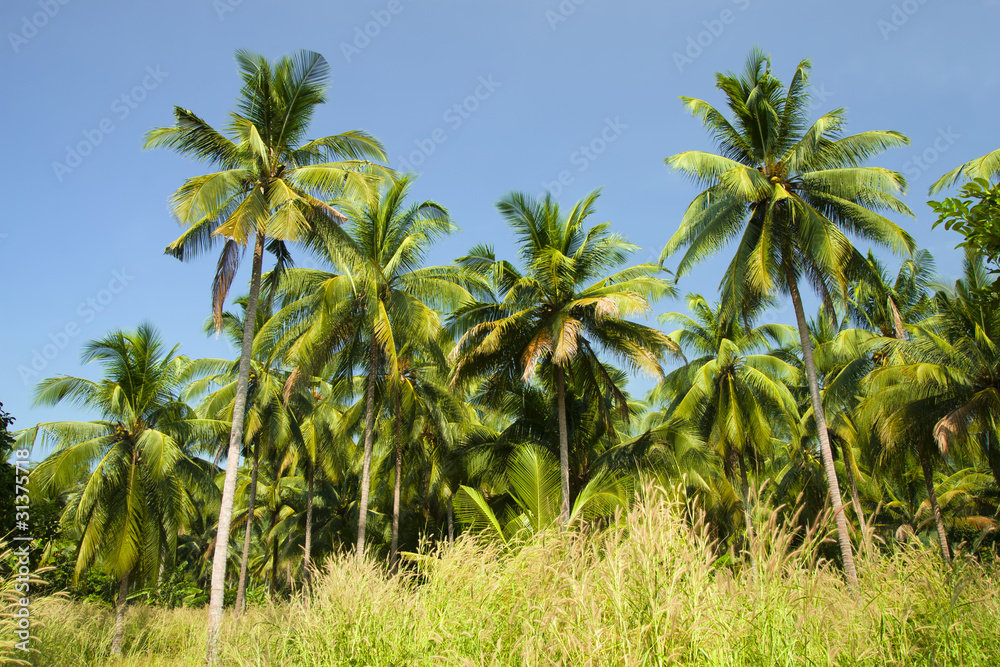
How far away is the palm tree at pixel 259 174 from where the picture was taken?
12459 millimetres

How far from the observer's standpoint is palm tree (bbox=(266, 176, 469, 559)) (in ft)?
51.5

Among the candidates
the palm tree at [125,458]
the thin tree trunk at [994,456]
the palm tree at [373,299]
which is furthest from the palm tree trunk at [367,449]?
the thin tree trunk at [994,456]

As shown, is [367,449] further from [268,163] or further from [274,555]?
[274,555]

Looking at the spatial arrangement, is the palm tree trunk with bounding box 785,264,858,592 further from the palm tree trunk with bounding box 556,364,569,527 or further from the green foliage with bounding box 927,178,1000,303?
the green foliage with bounding box 927,178,1000,303

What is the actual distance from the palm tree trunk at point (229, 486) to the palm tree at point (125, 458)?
13.2ft

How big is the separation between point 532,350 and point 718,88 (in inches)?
324

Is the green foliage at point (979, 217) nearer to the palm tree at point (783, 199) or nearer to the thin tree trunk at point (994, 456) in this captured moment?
the palm tree at point (783, 199)

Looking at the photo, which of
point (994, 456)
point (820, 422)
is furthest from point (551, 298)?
point (994, 456)

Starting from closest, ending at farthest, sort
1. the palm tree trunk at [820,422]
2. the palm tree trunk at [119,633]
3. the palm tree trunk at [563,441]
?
the palm tree trunk at [820,422]
the palm tree trunk at [119,633]
the palm tree trunk at [563,441]

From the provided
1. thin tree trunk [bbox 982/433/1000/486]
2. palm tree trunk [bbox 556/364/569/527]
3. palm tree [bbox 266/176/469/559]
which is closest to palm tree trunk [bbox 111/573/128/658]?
palm tree [bbox 266/176/469/559]

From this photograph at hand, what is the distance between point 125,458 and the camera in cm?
1655

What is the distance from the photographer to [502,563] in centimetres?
752

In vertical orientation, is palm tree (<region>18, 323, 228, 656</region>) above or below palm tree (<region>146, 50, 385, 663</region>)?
below

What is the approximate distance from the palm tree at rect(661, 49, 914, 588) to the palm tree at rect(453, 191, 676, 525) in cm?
173
